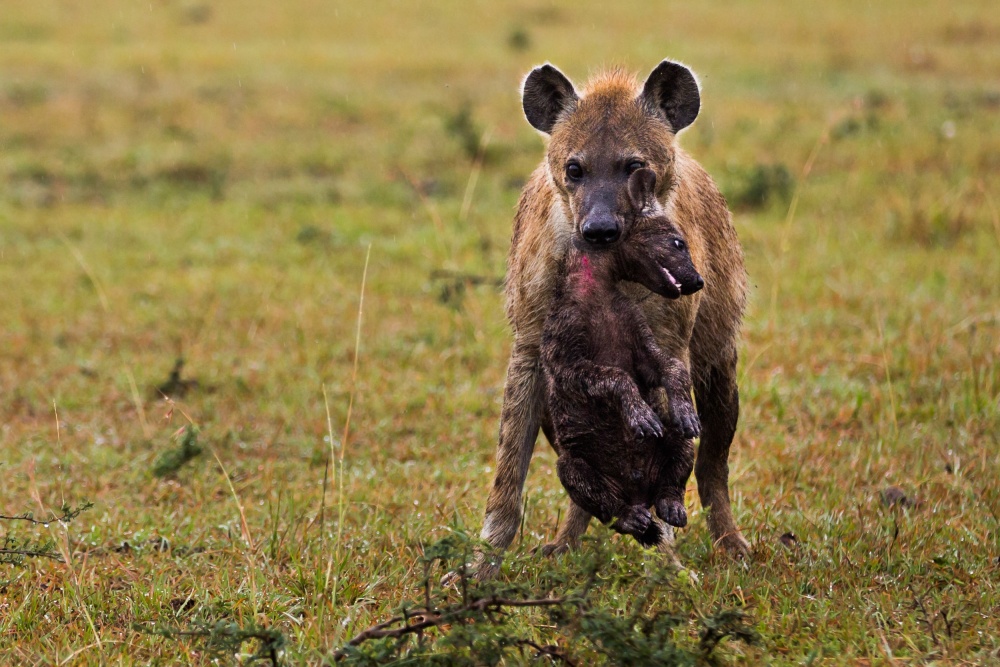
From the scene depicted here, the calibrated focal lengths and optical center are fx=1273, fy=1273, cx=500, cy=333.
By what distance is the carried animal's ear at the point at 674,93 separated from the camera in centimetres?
371

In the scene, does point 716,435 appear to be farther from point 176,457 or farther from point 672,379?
point 176,457

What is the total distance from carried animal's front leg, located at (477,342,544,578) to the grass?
133 millimetres

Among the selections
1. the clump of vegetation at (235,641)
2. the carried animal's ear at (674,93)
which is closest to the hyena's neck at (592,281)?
the carried animal's ear at (674,93)

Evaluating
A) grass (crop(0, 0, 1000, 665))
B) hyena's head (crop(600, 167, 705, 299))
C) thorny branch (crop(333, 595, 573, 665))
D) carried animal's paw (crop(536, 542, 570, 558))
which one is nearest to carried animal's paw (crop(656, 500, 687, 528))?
grass (crop(0, 0, 1000, 665))

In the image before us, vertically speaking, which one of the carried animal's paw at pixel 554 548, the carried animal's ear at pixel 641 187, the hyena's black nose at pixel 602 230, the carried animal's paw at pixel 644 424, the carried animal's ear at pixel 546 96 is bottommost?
the carried animal's paw at pixel 554 548

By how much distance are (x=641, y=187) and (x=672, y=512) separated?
845mm

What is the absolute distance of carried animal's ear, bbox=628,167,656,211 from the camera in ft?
10.8

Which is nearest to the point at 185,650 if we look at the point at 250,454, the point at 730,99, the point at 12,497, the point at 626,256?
the point at 626,256

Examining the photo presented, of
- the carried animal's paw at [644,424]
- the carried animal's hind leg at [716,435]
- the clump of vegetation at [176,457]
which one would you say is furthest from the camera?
the clump of vegetation at [176,457]

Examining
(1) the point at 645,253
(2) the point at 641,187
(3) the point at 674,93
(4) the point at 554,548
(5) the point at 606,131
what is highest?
(3) the point at 674,93

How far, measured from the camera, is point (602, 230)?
3168mm

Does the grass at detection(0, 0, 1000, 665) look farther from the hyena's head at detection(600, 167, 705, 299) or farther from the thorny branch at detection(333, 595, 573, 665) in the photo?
the hyena's head at detection(600, 167, 705, 299)

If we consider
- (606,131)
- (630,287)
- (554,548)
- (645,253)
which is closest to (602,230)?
(645,253)

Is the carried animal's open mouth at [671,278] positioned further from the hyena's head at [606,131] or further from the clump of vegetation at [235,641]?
the clump of vegetation at [235,641]
